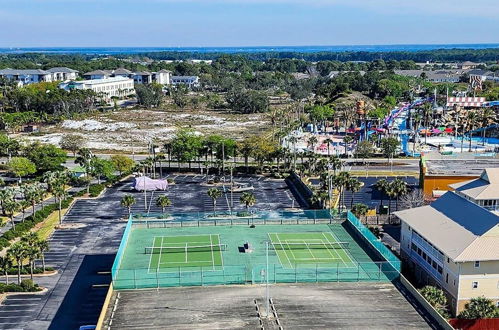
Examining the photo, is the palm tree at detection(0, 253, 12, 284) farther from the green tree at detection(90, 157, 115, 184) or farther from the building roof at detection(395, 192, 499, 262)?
the green tree at detection(90, 157, 115, 184)

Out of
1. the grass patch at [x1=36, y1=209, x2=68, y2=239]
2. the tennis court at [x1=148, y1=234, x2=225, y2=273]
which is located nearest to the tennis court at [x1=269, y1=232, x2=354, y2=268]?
the tennis court at [x1=148, y1=234, x2=225, y2=273]

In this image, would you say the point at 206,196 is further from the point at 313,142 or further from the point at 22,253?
the point at 313,142

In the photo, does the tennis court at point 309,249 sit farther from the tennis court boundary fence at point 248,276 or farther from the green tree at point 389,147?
the green tree at point 389,147

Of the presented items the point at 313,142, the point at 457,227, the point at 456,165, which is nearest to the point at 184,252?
the point at 457,227

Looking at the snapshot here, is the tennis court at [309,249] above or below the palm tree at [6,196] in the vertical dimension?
below

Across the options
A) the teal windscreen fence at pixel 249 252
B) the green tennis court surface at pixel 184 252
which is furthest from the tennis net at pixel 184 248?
the teal windscreen fence at pixel 249 252

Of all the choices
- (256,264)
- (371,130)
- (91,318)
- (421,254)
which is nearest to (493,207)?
(421,254)

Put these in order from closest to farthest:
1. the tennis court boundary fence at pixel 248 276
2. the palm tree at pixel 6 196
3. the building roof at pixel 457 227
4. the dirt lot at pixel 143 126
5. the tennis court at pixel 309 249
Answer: the tennis court boundary fence at pixel 248 276, the building roof at pixel 457 227, the tennis court at pixel 309 249, the palm tree at pixel 6 196, the dirt lot at pixel 143 126
